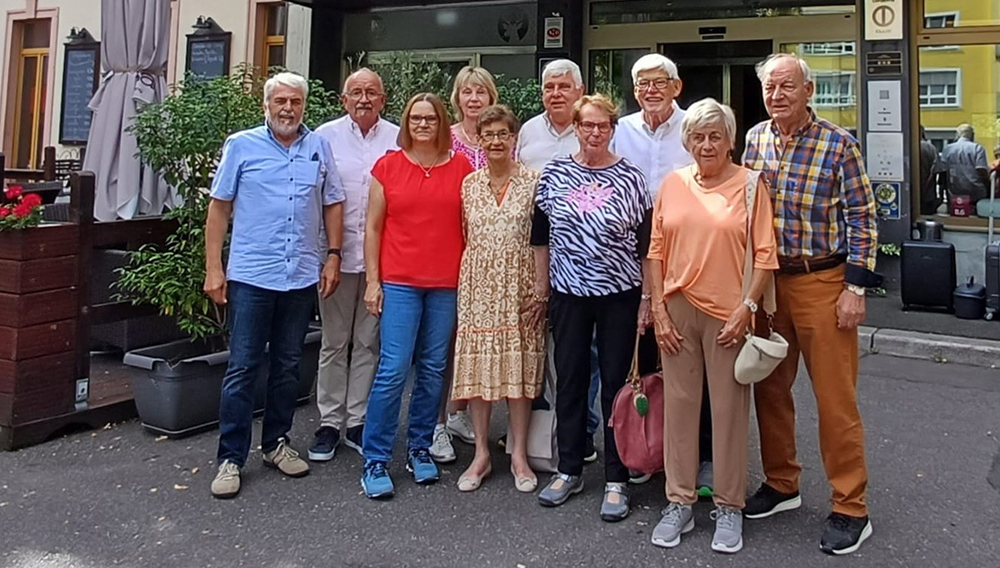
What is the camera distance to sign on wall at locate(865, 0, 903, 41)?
8891 millimetres

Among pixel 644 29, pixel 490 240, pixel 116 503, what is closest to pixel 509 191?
pixel 490 240

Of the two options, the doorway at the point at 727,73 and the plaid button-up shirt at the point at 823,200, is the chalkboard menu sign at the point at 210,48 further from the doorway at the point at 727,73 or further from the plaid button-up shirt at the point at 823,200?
the plaid button-up shirt at the point at 823,200

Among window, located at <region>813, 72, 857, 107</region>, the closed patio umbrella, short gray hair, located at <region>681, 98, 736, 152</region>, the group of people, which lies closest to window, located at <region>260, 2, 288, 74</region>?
the closed patio umbrella

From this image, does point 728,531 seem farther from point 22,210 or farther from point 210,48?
point 210,48

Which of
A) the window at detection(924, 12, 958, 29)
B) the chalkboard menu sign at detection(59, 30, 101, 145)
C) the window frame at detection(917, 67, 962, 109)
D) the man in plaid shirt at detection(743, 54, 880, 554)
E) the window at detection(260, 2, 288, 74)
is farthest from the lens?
the chalkboard menu sign at detection(59, 30, 101, 145)

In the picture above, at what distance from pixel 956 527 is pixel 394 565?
7.65 feet

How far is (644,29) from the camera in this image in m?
10.8

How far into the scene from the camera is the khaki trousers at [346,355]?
4.56 m

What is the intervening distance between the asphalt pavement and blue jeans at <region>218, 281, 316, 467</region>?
0.86 feet

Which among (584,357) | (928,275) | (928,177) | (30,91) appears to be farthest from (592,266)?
(30,91)

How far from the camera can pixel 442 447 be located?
454 centimetres

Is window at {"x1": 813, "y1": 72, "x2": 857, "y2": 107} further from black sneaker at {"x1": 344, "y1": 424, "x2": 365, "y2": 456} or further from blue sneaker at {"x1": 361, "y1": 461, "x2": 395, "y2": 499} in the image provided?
blue sneaker at {"x1": 361, "y1": 461, "x2": 395, "y2": 499}

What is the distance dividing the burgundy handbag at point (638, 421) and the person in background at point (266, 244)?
150 cm

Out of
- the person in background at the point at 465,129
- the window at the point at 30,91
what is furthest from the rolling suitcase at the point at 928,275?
the window at the point at 30,91
